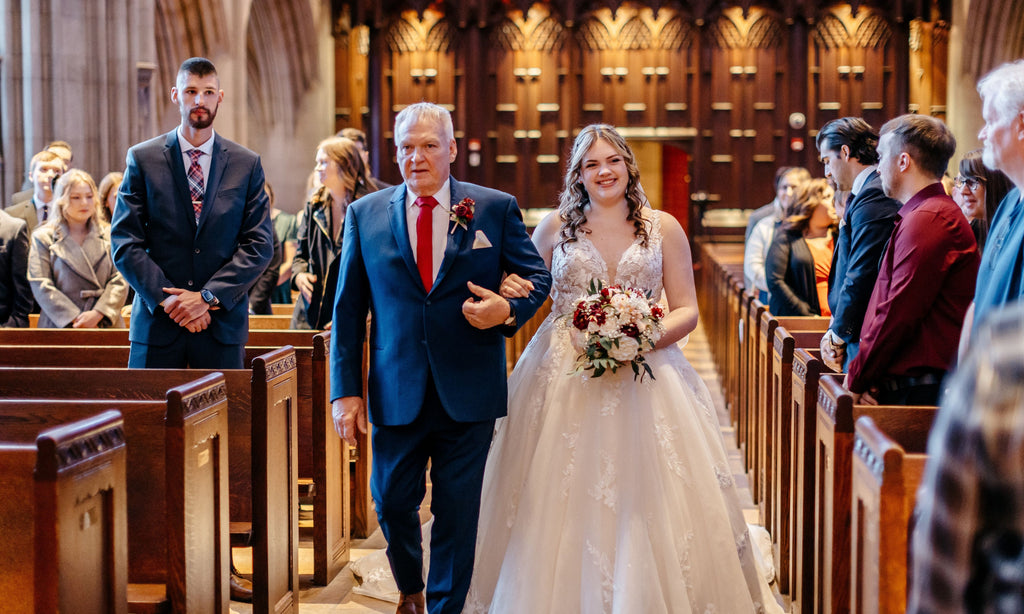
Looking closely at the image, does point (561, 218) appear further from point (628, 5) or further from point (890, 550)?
point (628, 5)

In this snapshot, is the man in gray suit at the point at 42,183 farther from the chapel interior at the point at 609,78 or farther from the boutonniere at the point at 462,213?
the chapel interior at the point at 609,78

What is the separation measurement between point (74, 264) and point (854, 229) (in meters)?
4.29

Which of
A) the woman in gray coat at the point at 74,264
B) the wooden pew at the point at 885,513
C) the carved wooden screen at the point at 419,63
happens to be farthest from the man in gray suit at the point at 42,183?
the carved wooden screen at the point at 419,63

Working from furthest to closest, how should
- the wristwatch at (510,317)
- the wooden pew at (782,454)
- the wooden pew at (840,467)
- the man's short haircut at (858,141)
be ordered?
the wooden pew at (782,454) < the man's short haircut at (858,141) < the wristwatch at (510,317) < the wooden pew at (840,467)

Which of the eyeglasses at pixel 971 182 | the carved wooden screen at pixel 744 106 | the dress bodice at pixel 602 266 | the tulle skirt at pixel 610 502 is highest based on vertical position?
the carved wooden screen at pixel 744 106

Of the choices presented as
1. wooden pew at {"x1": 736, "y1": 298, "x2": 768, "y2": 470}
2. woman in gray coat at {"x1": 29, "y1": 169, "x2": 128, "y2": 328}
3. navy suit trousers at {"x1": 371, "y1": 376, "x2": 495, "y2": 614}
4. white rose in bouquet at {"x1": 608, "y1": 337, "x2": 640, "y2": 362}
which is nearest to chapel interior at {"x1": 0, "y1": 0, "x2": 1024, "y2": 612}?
wooden pew at {"x1": 736, "y1": 298, "x2": 768, "y2": 470}

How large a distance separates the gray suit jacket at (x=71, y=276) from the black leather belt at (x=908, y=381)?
435cm

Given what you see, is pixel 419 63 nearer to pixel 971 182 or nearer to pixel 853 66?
pixel 853 66

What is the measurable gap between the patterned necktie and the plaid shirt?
3295 mm

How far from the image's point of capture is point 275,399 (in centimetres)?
374

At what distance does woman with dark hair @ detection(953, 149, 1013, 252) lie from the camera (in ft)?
14.6

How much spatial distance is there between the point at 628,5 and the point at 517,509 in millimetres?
14982

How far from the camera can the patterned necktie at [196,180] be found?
3.93 metres

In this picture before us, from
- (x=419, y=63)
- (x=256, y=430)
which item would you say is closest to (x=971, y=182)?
(x=256, y=430)
